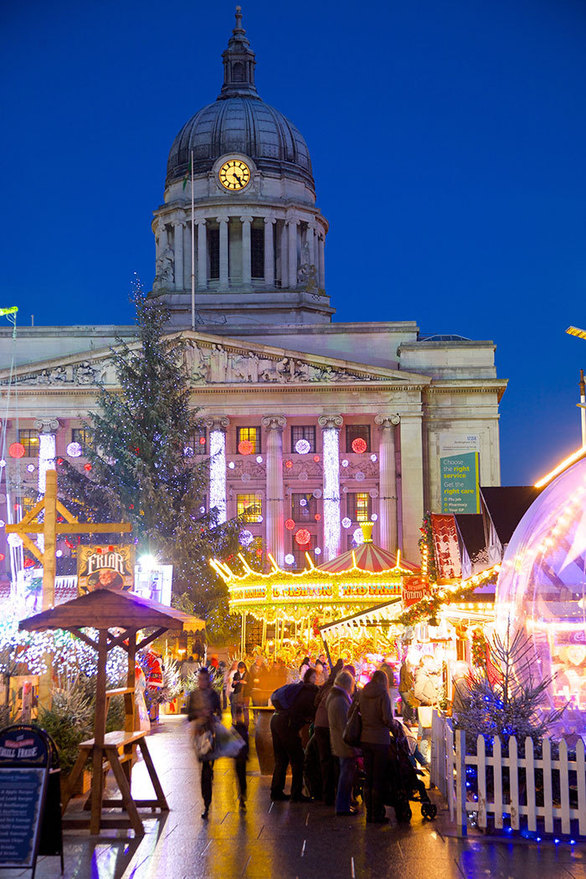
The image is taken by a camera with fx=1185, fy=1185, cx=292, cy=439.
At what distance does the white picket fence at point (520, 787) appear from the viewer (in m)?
12.5

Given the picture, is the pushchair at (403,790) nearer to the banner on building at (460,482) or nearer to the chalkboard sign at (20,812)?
the chalkboard sign at (20,812)

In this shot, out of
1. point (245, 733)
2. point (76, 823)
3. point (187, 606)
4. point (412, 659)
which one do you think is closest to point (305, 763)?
point (245, 733)

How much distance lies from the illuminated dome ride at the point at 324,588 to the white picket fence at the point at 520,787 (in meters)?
14.0

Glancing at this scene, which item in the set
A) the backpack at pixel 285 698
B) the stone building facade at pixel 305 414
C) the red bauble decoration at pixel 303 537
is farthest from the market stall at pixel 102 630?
the red bauble decoration at pixel 303 537

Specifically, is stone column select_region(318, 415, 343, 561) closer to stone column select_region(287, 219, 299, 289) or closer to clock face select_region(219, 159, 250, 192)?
stone column select_region(287, 219, 299, 289)

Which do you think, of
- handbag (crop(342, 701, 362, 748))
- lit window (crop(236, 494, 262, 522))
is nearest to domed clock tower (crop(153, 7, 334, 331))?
lit window (crop(236, 494, 262, 522))

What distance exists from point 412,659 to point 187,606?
1428cm

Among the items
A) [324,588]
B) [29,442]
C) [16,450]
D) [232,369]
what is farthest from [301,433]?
[324,588]

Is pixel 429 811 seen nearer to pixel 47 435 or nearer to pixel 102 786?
pixel 102 786

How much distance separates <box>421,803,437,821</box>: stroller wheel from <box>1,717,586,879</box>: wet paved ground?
0.35 ft

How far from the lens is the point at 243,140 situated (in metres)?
81.8

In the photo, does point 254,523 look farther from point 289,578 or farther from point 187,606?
point 289,578

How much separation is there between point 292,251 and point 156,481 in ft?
134

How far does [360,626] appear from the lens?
2892cm
